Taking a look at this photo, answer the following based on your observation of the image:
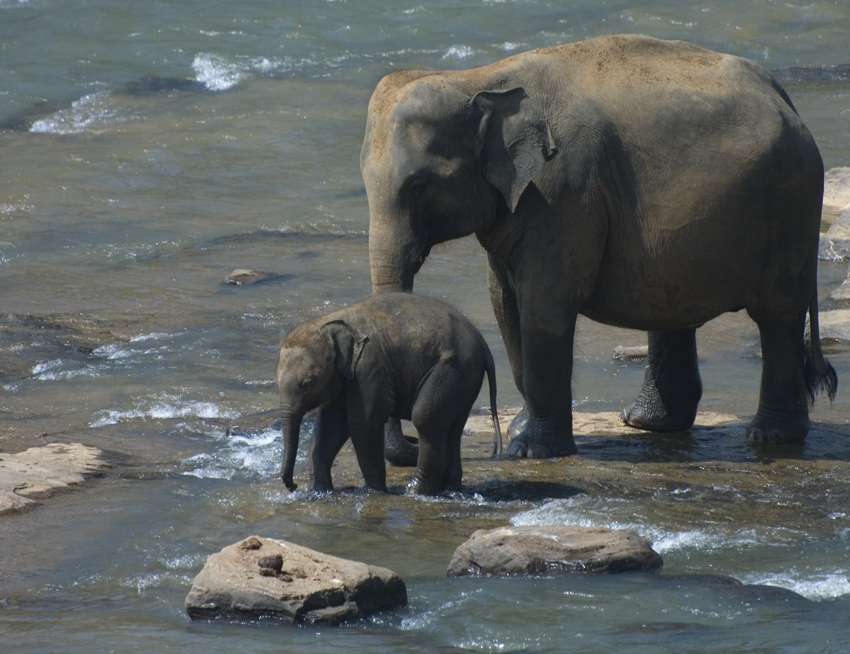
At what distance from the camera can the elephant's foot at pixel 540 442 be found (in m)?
7.86

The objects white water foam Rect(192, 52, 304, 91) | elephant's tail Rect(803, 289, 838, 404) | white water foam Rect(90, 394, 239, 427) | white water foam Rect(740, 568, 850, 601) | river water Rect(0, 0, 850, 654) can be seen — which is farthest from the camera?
white water foam Rect(192, 52, 304, 91)

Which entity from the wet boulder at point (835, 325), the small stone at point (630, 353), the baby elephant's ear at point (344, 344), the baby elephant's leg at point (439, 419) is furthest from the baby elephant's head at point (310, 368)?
the wet boulder at point (835, 325)

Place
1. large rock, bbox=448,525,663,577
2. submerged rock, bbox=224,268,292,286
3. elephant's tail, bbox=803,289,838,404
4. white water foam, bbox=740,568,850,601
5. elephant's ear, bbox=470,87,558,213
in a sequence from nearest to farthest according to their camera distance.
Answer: white water foam, bbox=740,568,850,601, large rock, bbox=448,525,663,577, elephant's ear, bbox=470,87,558,213, elephant's tail, bbox=803,289,838,404, submerged rock, bbox=224,268,292,286

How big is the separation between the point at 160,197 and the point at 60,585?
1174 centimetres

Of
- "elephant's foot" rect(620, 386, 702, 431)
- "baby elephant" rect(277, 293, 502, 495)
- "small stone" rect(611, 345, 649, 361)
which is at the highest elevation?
"baby elephant" rect(277, 293, 502, 495)

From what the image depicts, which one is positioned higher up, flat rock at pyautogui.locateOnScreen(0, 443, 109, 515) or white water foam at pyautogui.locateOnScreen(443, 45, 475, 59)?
white water foam at pyautogui.locateOnScreen(443, 45, 475, 59)

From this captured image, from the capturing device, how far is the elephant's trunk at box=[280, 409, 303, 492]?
6.77 meters

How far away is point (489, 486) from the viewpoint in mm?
7297

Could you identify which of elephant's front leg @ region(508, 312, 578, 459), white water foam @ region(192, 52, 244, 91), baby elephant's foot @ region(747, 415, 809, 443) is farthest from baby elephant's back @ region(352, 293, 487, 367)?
white water foam @ region(192, 52, 244, 91)

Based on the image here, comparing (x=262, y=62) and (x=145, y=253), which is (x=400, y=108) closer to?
(x=145, y=253)

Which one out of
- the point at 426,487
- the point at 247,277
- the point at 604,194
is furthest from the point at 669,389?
the point at 247,277

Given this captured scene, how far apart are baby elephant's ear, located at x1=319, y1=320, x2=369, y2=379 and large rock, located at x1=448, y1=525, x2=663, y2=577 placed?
1.32m

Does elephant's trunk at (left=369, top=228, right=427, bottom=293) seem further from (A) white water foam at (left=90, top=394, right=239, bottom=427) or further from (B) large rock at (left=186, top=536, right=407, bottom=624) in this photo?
(B) large rock at (left=186, top=536, right=407, bottom=624)

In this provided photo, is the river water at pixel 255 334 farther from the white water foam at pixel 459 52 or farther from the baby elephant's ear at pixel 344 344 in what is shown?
the baby elephant's ear at pixel 344 344
